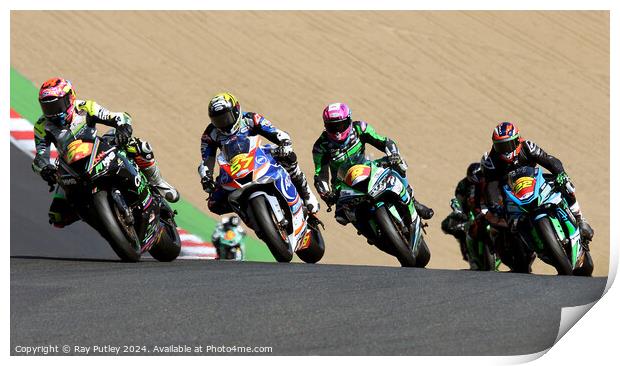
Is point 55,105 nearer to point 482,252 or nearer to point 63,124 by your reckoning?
point 63,124

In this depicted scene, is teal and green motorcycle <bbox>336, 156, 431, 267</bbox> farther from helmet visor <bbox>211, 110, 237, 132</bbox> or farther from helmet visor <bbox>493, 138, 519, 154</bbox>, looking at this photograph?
helmet visor <bbox>211, 110, 237, 132</bbox>

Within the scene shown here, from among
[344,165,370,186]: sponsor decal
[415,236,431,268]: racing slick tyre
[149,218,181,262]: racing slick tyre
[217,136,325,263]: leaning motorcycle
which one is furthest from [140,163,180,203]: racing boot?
[415,236,431,268]: racing slick tyre

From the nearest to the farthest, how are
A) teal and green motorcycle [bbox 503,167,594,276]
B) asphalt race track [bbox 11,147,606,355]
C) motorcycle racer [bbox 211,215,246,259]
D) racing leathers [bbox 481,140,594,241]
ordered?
asphalt race track [bbox 11,147,606,355], teal and green motorcycle [bbox 503,167,594,276], racing leathers [bbox 481,140,594,241], motorcycle racer [bbox 211,215,246,259]

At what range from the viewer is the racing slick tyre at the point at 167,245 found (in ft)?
41.4

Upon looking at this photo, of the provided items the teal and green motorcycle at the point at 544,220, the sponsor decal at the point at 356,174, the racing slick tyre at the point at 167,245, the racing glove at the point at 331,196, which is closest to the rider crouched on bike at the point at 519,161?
the teal and green motorcycle at the point at 544,220

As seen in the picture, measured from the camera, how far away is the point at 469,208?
52.5 feet

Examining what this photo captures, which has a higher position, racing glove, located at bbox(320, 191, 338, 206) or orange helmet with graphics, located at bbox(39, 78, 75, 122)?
orange helmet with graphics, located at bbox(39, 78, 75, 122)

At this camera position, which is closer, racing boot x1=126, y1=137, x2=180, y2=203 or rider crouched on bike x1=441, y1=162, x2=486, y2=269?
racing boot x1=126, y1=137, x2=180, y2=203

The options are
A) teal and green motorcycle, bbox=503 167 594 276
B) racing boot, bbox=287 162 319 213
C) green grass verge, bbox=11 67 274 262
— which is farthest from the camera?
green grass verge, bbox=11 67 274 262

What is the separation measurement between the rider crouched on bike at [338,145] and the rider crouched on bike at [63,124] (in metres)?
2.36

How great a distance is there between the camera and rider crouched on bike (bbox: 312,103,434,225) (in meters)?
13.5

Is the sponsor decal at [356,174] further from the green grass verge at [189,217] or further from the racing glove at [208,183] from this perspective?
the green grass verge at [189,217]

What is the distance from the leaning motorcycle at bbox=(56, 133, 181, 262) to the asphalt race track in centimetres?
29

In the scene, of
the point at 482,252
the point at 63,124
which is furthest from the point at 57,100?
the point at 482,252
